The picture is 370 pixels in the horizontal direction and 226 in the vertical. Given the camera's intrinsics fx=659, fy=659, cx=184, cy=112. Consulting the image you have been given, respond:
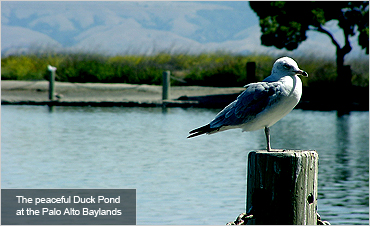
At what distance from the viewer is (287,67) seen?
4793 millimetres

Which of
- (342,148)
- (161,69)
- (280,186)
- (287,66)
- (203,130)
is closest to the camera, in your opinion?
(280,186)

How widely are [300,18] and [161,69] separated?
25.2 feet

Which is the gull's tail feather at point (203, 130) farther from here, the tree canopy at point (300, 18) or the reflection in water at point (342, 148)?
the tree canopy at point (300, 18)

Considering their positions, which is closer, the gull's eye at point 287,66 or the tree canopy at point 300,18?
the gull's eye at point 287,66

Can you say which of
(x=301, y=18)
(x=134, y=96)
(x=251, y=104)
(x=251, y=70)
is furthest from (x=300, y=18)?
(x=251, y=104)

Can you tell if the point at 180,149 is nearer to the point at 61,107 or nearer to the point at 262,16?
the point at 61,107

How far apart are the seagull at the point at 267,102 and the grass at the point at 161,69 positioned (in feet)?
66.9

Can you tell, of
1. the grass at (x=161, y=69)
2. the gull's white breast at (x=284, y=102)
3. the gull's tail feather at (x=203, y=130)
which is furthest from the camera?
the grass at (x=161, y=69)

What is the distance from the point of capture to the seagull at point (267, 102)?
4.76 meters

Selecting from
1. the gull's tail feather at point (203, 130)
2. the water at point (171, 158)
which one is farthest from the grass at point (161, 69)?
the gull's tail feather at point (203, 130)

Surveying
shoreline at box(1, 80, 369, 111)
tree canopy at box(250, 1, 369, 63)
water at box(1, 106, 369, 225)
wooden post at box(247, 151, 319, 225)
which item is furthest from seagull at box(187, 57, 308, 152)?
tree canopy at box(250, 1, 369, 63)

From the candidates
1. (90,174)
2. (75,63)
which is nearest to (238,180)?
(90,174)

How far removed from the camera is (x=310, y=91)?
23.0 metres

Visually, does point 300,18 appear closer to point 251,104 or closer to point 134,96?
point 134,96
